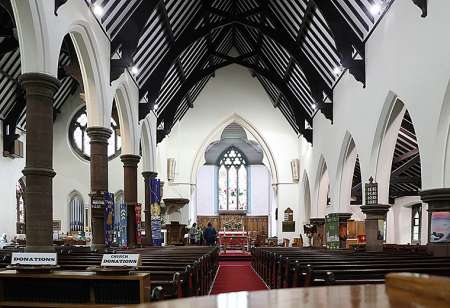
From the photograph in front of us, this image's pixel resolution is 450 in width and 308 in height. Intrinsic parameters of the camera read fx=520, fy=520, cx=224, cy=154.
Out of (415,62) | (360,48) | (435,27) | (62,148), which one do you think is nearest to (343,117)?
(360,48)

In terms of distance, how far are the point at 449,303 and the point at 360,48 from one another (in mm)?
12118

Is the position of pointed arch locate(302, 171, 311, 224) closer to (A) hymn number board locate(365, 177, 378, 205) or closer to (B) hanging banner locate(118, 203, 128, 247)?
(A) hymn number board locate(365, 177, 378, 205)

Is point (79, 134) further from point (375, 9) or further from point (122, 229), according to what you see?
point (375, 9)

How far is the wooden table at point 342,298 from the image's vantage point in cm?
99

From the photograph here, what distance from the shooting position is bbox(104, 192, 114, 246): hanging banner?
1105cm

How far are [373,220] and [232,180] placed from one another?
19.5 metres

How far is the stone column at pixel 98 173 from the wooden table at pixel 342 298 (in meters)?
10.2

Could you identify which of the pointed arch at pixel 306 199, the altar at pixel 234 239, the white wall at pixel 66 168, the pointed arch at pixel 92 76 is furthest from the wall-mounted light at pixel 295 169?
the pointed arch at pixel 92 76

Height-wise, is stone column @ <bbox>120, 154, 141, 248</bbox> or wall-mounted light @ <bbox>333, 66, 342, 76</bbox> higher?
wall-mounted light @ <bbox>333, 66, 342, 76</bbox>

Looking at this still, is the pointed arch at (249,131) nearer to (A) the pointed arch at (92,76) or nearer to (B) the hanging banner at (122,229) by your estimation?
(B) the hanging banner at (122,229)

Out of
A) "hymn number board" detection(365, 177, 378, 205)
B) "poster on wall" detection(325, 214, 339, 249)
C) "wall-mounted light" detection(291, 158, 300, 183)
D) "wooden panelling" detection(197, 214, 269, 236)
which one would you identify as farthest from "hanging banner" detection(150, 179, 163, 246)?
"wooden panelling" detection(197, 214, 269, 236)

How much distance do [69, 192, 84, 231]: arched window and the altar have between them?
6383mm

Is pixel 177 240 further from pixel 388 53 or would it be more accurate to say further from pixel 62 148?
pixel 388 53

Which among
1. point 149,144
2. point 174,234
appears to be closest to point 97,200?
point 149,144
